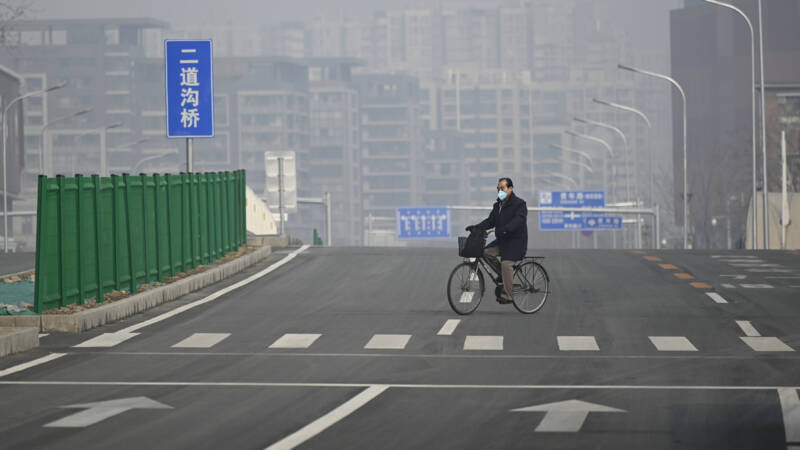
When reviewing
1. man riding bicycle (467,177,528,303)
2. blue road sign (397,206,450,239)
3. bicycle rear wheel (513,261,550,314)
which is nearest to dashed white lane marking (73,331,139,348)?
man riding bicycle (467,177,528,303)

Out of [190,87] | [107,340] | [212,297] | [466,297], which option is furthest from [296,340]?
[190,87]

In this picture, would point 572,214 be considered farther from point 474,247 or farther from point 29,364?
point 29,364

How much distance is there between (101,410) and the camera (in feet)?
35.3

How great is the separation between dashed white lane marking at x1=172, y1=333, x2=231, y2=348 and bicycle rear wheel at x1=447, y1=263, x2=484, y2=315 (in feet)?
10.7

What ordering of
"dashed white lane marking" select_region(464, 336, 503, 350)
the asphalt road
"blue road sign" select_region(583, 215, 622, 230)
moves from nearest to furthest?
the asphalt road, "dashed white lane marking" select_region(464, 336, 503, 350), "blue road sign" select_region(583, 215, 622, 230)

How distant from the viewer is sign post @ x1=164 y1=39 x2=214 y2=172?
2619 centimetres

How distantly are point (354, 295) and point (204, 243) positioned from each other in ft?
15.5

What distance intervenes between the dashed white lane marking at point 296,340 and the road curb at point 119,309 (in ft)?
7.47

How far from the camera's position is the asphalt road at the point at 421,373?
972cm

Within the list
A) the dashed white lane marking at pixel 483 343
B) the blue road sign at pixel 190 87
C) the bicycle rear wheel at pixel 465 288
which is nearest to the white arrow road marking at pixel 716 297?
the bicycle rear wheel at pixel 465 288

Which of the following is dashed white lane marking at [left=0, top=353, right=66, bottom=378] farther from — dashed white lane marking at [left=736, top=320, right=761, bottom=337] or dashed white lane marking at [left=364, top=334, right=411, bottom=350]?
dashed white lane marking at [left=736, top=320, right=761, bottom=337]

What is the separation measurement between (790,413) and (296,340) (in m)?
6.39

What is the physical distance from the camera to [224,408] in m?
10.8

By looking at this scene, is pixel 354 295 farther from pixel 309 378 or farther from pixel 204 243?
pixel 309 378
